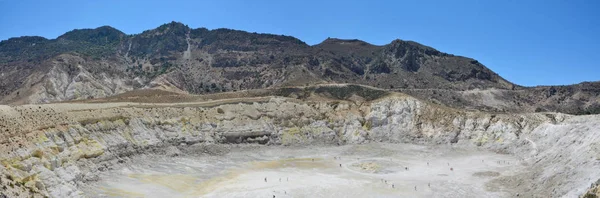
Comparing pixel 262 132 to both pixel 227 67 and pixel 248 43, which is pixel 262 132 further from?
pixel 248 43

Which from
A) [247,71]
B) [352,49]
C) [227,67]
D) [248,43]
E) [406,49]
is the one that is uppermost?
[248,43]

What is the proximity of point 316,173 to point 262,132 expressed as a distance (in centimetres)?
1926

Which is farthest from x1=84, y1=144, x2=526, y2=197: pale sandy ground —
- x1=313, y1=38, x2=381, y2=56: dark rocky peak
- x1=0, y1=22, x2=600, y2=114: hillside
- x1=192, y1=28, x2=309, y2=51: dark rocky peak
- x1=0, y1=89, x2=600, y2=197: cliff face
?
x1=192, y1=28, x2=309, y2=51: dark rocky peak

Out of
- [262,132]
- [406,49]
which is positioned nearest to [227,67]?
[406,49]

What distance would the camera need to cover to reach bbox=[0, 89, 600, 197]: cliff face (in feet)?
128

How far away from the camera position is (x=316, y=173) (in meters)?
55.6

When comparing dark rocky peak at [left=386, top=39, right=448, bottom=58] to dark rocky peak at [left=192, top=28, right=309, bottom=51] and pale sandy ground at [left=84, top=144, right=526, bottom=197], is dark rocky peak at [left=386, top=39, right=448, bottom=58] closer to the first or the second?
dark rocky peak at [left=192, top=28, right=309, bottom=51]

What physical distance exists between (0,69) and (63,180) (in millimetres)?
137441

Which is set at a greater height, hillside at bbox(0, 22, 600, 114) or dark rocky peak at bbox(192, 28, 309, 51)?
dark rocky peak at bbox(192, 28, 309, 51)

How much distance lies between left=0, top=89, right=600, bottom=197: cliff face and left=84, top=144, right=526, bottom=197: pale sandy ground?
292cm

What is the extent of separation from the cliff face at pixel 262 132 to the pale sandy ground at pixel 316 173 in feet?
9.57

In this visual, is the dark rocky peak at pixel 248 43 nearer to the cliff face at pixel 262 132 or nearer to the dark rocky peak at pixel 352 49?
the dark rocky peak at pixel 352 49

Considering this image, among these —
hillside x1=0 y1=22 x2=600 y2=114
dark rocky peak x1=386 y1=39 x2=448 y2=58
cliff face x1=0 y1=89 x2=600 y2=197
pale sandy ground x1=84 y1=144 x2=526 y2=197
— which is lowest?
pale sandy ground x1=84 y1=144 x2=526 y2=197

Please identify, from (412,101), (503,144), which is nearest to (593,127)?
(503,144)
